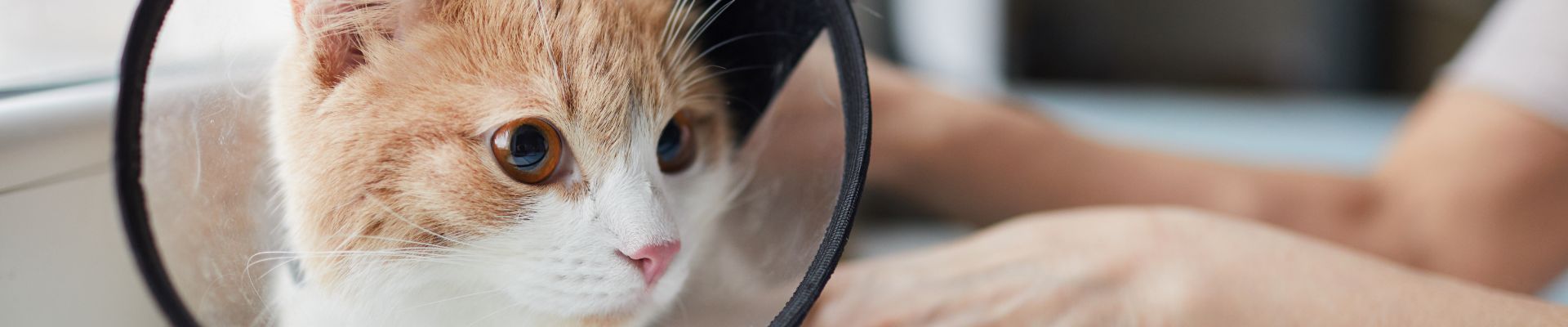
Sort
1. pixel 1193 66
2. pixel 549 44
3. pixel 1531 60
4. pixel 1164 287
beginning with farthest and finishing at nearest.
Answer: pixel 1193 66
pixel 1531 60
pixel 1164 287
pixel 549 44

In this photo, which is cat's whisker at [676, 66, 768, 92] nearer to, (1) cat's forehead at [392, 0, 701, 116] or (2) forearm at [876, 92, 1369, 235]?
(1) cat's forehead at [392, 0, 701, 116]

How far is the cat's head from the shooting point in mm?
332

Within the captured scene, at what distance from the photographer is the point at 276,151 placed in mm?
343

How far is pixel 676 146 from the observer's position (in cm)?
41

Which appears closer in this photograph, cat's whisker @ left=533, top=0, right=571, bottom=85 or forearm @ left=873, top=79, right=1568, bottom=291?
cat's whisker @ left=533, top=0, right=571, bottom=85

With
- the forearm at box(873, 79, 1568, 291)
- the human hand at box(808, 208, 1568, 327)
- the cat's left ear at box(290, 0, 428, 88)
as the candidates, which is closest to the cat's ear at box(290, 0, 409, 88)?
the cat's left ear at box(290, 0, 428, 88)

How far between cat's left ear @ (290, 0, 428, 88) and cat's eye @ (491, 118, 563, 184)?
0.05 m

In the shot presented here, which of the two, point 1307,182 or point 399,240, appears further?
point 1307,182

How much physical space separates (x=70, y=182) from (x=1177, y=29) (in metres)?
1.83

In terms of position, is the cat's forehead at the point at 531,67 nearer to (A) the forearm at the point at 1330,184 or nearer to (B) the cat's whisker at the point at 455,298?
(B) the cat's whisker at the point at 455,298

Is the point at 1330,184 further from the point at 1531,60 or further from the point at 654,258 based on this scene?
the point at 654,258

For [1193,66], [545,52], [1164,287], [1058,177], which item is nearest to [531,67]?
[545,52]

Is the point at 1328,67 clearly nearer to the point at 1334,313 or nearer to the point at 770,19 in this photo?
the point at 1334,313

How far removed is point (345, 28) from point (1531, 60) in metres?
0.96
